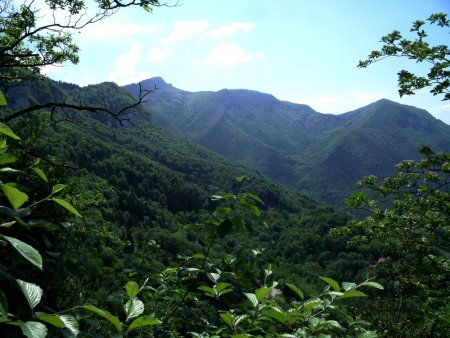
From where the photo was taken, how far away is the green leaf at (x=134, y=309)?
168cm

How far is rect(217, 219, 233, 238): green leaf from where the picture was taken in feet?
6.78

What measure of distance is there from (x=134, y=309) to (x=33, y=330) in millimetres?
793

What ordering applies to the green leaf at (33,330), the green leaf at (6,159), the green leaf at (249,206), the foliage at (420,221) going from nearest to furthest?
the green leaf at (33,330) → the green leaf at (6,159) → the green leaf at (249,206) → the foliage at (420,221)

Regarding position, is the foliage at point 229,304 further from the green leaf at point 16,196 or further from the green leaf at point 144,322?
the green leaf at point 16,196

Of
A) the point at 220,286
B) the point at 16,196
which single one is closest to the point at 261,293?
the point at 220,286

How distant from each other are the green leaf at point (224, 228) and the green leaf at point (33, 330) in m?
1.19

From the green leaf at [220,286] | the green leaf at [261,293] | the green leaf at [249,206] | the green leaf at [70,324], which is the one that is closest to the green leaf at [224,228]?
the green leaf at [249,206]

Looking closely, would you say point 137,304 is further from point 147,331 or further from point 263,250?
point 263,250

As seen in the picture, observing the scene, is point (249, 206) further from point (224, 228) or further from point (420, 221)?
point (420, 221)

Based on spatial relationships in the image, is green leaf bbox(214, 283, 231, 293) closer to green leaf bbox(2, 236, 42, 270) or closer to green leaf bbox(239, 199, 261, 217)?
green leaf bbox(239, 199, 261, 217)

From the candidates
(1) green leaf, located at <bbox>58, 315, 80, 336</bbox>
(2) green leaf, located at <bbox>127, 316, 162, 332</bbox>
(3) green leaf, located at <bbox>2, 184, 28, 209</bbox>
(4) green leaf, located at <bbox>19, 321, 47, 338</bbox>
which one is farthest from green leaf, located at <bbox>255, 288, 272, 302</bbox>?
(3) green leaf, located at <bbox>2, 184, 28, 209</bbox>

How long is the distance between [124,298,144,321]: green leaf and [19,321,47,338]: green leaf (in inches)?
28.2

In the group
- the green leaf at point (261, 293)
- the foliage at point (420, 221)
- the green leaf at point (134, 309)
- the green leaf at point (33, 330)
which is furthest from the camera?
the foliage at point (420, 221)

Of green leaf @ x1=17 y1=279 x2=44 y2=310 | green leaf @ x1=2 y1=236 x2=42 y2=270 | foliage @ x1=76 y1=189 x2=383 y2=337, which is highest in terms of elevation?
green leaf @ x1=2 y1=236 x2=42 y2=270
